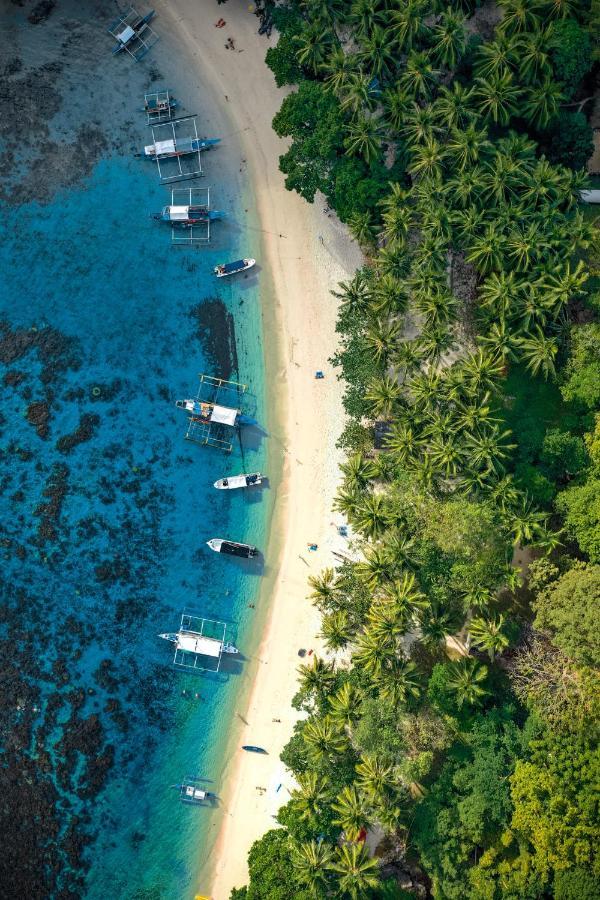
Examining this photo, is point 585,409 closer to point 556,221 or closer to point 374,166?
point 556,221

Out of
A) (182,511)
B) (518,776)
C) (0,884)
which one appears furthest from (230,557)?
(0,884)

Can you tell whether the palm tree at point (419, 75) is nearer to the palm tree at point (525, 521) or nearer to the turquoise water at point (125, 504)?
the turquoise water at point (125, 504)

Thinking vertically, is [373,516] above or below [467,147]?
below

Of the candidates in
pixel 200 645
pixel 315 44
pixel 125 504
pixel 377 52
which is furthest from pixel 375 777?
pixel 315 44

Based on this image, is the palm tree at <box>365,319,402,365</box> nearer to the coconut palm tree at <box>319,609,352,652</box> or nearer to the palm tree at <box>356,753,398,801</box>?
the coconut palm tree at <box>319,609,352,652</box>

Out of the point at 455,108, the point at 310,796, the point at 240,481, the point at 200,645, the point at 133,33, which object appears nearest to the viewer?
the point at 310,796

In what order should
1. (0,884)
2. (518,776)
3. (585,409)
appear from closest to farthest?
(518,776) → (585,409) → (0,884)

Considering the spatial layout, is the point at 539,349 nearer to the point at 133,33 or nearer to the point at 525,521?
the point at 525,521
